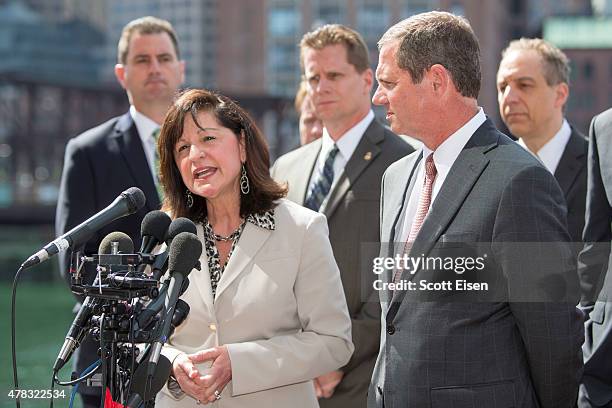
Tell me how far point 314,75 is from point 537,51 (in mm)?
1137

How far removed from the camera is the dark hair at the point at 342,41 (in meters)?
5.05

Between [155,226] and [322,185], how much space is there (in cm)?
192

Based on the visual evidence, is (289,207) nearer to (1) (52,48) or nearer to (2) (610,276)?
(2) (610,276)

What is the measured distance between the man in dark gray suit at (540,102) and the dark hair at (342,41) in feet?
2.41

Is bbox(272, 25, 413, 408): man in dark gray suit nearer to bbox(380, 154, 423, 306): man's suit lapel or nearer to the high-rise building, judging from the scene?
bbox(380, 154, 423, 306): man's suit lapel

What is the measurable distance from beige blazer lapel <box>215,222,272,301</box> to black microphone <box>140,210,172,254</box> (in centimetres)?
54

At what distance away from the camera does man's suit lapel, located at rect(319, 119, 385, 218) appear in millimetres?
4715

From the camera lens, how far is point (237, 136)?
12.0 ft

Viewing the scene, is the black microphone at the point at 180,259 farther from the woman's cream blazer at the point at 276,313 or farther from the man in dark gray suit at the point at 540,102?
the man in dark gray suit at the point at 540,102

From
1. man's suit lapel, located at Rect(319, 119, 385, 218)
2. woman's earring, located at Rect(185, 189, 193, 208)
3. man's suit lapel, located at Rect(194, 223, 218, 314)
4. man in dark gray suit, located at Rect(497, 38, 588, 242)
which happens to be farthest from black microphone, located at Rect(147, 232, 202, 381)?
man in dark gray suit, located at Rect(497, 38, 588, 242)

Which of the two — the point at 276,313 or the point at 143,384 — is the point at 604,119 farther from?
the point at 143,384

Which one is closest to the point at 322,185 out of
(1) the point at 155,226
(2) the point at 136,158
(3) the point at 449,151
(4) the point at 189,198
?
(2) the point at 136,158

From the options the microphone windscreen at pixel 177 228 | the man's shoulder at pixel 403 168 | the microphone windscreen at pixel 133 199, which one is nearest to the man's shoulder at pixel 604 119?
the man's shoulder at pixel 403 168

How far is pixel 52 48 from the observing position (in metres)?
96.2
